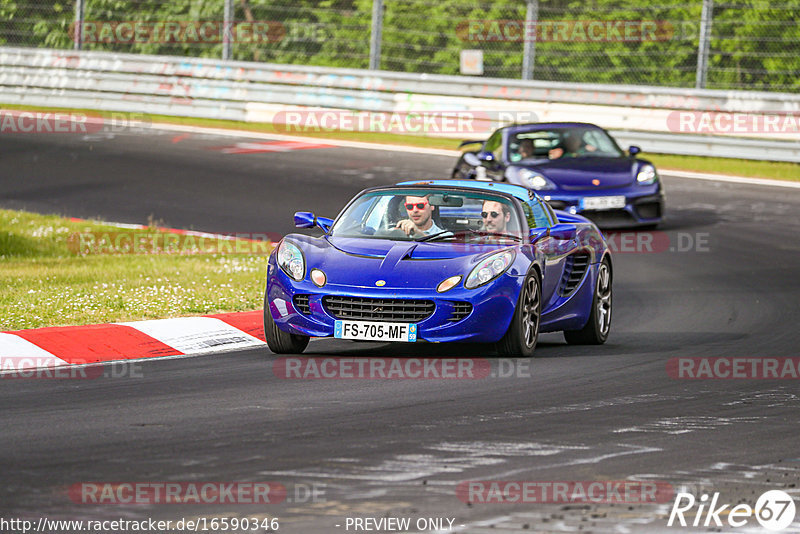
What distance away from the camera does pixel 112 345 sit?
995 cm

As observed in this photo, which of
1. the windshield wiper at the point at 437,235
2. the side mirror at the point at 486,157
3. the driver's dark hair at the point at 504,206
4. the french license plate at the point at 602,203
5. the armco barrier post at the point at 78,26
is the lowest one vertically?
the french license plate at the point at 602,203

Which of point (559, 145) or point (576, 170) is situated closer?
point (576, 170)

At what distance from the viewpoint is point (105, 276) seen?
13.5 m

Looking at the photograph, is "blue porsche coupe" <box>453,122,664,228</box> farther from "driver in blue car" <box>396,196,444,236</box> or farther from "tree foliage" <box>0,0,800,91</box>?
"driver in blue car" <box>396,196,444,236</box>

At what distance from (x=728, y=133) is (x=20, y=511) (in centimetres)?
1959

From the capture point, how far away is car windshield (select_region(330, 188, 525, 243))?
10258mm

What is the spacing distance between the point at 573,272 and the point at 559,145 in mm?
7916

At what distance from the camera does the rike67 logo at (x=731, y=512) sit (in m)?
5.61

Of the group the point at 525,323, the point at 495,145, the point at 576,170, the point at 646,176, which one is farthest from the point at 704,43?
the point at 525,323
